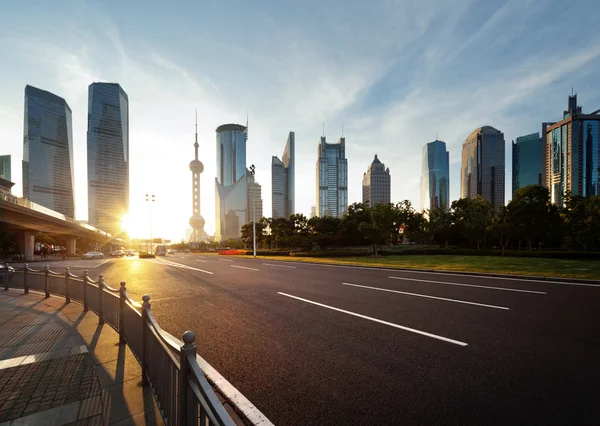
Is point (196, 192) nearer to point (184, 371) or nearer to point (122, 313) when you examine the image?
point (122, 313)

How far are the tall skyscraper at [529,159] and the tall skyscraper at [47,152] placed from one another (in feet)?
957

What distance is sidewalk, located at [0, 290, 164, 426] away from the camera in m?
3.15

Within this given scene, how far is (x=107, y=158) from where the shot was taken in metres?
149

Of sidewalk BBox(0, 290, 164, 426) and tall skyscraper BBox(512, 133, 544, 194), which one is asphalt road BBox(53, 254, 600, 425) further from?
tall skyscraper BBox(512, 133, 544, 194)

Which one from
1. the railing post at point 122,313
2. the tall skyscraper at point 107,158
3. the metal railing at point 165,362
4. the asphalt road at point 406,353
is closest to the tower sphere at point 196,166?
the tall skyscraper at point 107,158

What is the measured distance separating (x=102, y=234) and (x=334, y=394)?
9068 cm

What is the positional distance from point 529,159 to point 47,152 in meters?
305

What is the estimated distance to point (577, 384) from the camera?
11.6ft

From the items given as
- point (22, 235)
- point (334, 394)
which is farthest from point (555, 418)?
point (22, 235)

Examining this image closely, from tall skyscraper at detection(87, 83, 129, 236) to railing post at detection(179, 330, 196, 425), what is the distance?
17715cm

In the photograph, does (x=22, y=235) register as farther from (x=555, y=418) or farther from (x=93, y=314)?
(x=555, y=418)

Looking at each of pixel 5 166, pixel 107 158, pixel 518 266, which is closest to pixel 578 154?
pixel 518 266

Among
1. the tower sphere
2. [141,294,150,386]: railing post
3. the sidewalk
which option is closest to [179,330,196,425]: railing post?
the sidewalk

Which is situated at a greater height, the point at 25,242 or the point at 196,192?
the point at 196,192
